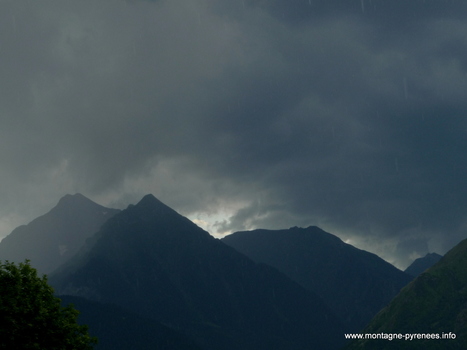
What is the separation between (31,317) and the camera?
40.2 meters

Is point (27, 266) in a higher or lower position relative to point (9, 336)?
higher

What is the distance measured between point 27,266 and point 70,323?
20.6ft

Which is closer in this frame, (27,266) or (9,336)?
(9,336)

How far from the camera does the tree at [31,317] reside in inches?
1521

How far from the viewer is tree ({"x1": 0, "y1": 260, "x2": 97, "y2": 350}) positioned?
1521 inches

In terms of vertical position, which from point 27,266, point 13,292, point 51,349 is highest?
point 27,266

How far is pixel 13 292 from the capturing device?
4038 cm

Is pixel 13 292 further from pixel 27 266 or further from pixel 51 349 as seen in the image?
pixel 51 349

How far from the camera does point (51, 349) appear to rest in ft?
132

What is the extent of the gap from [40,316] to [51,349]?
292 cm

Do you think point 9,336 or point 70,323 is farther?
point 70,323

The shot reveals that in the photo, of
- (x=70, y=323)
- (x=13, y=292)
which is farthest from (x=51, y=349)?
(x=13, y=292)

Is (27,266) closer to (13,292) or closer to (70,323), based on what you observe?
(13,292)

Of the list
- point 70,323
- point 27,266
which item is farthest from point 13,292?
point 70,323
